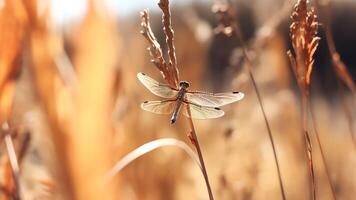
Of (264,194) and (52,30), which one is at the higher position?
(52,30)

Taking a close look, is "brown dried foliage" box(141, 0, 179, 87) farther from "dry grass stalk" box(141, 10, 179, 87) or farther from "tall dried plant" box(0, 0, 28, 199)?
"tall dried plant" box(0, 0, 28, 199)

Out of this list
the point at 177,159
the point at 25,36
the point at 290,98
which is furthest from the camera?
the point at 290,98

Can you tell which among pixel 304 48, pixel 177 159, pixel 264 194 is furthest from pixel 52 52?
pixel 264 194

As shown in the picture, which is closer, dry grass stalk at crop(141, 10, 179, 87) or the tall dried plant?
dry grass stalk at crop(141, 10, 179, 87)

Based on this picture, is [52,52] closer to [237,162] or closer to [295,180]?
[237,162]

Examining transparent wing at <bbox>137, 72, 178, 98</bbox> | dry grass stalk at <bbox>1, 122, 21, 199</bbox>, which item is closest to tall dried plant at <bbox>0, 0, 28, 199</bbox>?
dry grass stalk at <bbox>1, 122, 21, 199</bbox>

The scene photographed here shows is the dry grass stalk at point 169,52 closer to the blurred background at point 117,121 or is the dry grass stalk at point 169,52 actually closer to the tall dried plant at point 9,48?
the blurred background at point 117,121

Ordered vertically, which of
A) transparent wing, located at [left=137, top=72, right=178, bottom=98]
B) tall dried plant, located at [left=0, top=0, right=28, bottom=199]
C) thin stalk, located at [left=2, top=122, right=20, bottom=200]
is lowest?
thin stalk, located at [left=2, top=122, right=20, bottom=200]
